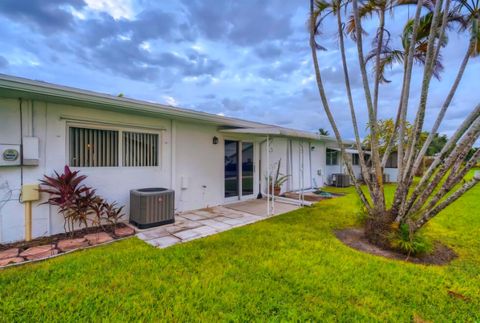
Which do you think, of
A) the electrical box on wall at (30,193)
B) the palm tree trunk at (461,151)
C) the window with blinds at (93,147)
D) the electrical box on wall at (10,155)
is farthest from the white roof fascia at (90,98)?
the palm tree trunk at (461,151)

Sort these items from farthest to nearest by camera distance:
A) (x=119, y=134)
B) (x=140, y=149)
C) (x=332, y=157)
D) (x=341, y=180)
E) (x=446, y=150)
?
1. (x=332, y=157)
2. (x=341, y=180)
3. (x=140, y=149)
4. (x=119, y=134)
5. (x=446, y=150)

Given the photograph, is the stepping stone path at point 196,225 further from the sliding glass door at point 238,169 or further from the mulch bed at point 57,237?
the sliding glass door at point 238,169

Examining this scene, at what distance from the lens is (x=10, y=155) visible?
3.88m

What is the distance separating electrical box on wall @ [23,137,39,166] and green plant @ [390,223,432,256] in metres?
6.70

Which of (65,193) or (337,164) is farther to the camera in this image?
(337,164)

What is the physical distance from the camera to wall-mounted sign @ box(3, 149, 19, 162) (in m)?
3.83

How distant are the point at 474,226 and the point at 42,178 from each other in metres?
9.65

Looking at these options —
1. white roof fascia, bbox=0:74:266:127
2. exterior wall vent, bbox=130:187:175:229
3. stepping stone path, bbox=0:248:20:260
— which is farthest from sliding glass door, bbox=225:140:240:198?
stepping stone path, bbox=0:248:20:260

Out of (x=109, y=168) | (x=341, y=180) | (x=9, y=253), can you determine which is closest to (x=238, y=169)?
(x=109, y=168)

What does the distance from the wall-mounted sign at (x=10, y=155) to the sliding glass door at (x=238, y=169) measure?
16.5ft

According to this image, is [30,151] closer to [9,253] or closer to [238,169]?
[9,253]

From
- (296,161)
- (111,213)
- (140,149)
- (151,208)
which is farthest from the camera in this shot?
(296,161)

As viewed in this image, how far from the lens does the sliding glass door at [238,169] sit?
768 centimetres

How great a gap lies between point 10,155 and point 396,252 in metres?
7.01
